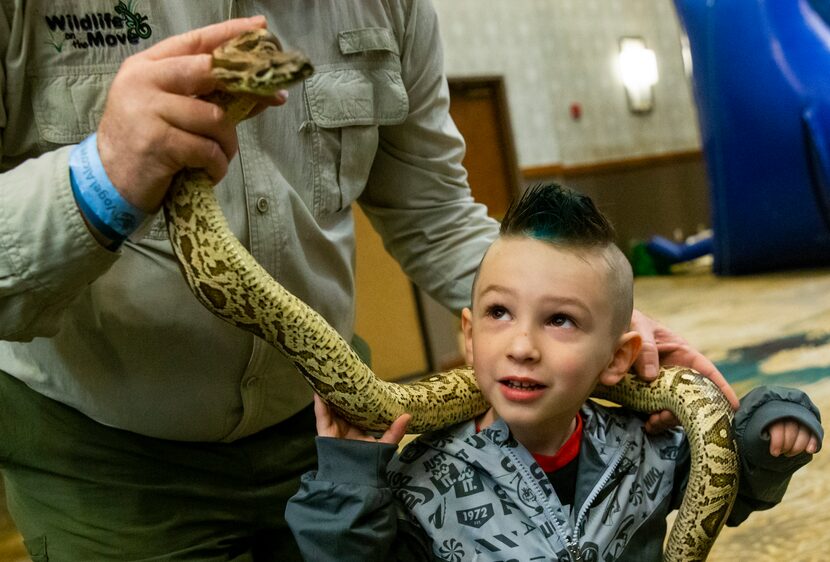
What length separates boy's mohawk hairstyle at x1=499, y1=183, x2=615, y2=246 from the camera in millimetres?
1314

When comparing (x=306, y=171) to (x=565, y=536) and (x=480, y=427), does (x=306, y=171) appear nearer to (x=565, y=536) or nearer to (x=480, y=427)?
(x=480, y=427)

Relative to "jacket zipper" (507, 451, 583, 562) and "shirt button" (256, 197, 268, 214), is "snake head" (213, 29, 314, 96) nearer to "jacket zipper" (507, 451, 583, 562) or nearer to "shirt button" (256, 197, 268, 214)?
"shirt button" (256, 197, 268, 214)

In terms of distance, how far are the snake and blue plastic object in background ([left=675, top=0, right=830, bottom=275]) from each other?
5031mm

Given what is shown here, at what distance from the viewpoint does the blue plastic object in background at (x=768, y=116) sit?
600 cm

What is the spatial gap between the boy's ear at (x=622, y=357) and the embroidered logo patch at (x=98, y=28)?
0.90 meters

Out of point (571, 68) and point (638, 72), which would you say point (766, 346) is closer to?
point (571, 68)

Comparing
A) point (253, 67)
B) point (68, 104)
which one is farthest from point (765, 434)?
point (68, 104)

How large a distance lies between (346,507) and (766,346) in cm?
342

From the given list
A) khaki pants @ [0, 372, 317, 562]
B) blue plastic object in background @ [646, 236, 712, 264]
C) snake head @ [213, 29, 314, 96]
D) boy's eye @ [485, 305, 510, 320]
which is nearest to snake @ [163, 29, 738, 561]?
snake head @ [213, 29, 314, 96]

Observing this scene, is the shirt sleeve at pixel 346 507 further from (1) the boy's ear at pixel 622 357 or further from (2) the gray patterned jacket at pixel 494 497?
(1) the boy's ear at pixel 622 357

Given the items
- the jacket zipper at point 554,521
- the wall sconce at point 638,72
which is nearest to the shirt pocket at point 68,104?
the jacket zipper at point 554,521

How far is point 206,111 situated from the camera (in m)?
1.01

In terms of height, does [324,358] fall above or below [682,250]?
above

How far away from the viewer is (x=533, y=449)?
140 centimetres
